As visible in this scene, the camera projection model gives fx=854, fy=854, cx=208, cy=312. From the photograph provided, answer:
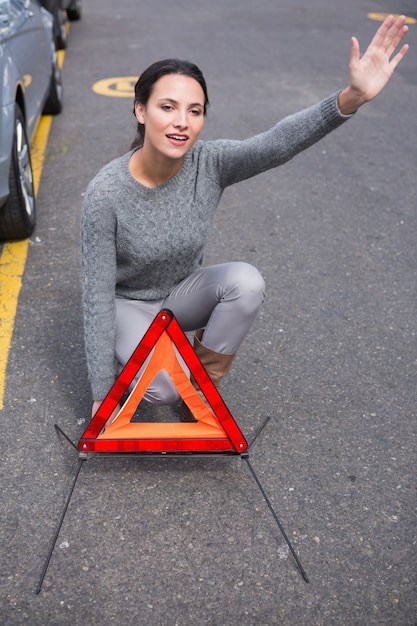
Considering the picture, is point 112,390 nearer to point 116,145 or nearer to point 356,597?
point 356,597

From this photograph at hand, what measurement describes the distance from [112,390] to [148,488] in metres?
0.40

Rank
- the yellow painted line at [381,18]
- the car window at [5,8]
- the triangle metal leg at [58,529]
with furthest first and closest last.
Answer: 1. the yellow painted line at [381,18]
2. the car window at [5,8]
3. the triangle metal leg at [58,529]

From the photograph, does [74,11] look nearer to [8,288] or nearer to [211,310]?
[8,288]

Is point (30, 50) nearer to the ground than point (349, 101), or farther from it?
nearer to the ground

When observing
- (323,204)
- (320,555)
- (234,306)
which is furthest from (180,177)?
(323,204)

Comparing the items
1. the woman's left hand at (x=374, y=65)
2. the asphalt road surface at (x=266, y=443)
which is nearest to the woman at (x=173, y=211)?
the woman's left hand at (x=374, y=65)

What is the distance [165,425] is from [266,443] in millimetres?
485

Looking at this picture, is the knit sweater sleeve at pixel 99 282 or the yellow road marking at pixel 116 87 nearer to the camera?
the knit sweater sleeve at pixel 99 282

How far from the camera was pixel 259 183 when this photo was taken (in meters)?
6.00

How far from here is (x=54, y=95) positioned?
719 centimetres

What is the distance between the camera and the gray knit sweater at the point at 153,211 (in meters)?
2.96

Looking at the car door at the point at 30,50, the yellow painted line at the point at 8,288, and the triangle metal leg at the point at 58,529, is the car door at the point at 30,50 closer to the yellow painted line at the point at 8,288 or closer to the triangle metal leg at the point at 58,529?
the yellow painted line at the point at 8,288

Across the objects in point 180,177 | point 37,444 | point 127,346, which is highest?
point 180,177

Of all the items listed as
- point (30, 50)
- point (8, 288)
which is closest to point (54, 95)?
point (30, 50)
